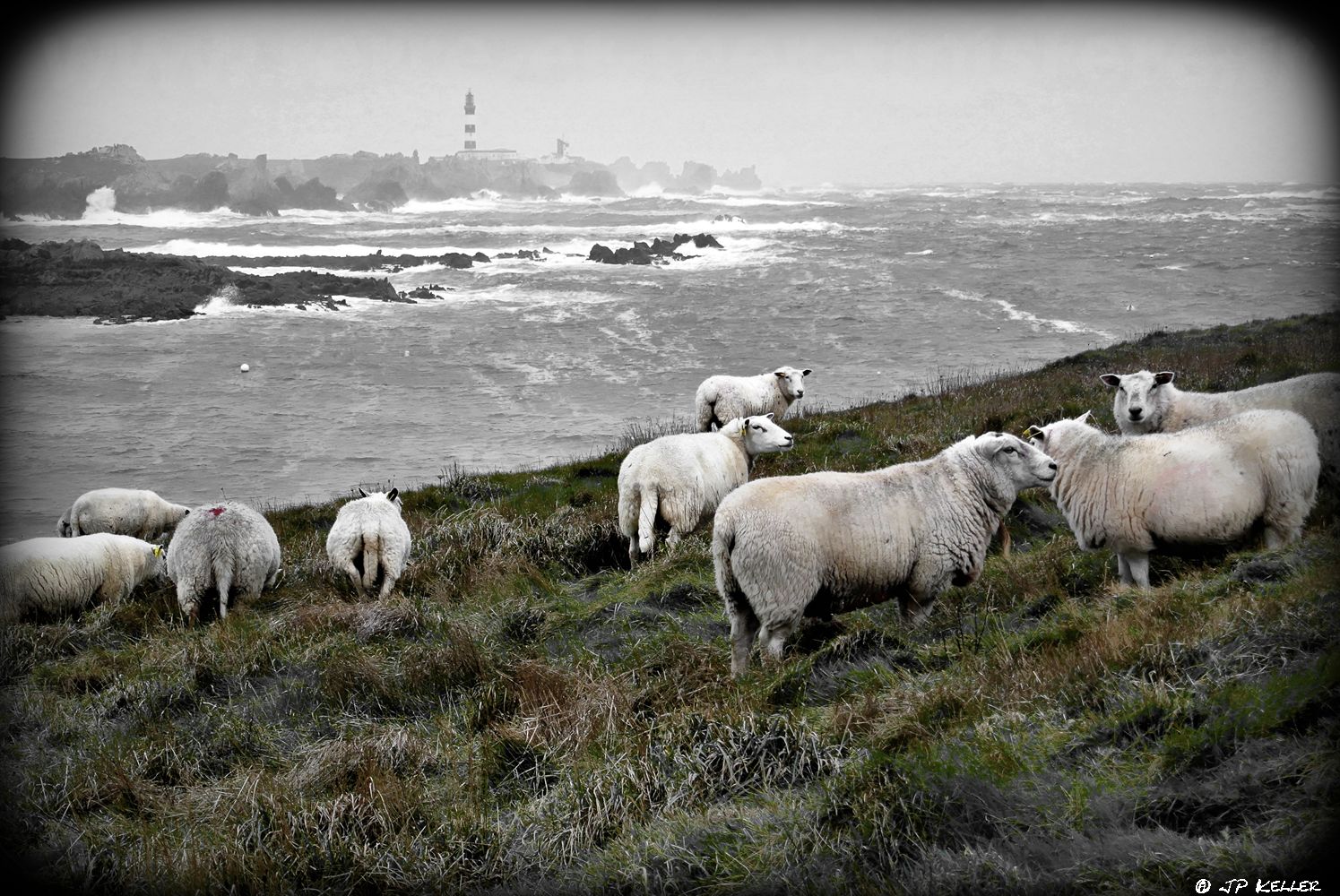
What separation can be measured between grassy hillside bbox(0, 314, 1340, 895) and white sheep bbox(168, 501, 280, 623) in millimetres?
1035

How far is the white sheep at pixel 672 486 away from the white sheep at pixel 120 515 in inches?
261

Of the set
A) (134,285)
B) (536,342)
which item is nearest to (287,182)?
(134,285)

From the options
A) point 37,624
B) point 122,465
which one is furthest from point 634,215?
point 37,624

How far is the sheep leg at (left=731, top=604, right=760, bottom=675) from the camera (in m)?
6.70

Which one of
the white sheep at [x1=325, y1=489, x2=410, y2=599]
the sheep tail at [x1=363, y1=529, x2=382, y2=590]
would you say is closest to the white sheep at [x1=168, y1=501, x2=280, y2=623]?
the white sheep at [x1=325, y1=489, x2=410, y2=599]

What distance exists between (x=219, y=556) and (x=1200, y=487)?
8.88 metres

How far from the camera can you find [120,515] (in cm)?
1295

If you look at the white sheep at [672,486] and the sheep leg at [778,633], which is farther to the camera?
the white sheep at [672,486]

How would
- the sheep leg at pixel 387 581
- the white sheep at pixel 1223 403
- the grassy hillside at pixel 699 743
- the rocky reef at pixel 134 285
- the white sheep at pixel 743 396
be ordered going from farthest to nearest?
the rocky reef at pixel 134 285
the white sheep at pixel 743 396
the sheep leg at pixel 387 581
the white sheep at pixel 1223 403
the grassy hillside at pixel 699 743

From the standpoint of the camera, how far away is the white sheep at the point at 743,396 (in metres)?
15.7

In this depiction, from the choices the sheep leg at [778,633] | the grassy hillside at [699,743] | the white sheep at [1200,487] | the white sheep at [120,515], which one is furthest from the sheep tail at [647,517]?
the white sheep at [120,515]

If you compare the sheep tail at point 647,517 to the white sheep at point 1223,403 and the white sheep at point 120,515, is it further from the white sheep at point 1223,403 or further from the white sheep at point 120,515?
the white sheep at point 120,515

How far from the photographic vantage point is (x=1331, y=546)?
5680 millimetres

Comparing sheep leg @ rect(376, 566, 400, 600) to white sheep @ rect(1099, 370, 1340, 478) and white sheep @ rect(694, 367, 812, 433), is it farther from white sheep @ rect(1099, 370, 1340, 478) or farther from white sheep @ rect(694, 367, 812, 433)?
white sheep @ rect(1099, 370, 1340, 478)
